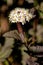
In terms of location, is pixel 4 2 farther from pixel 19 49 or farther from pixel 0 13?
pixel 19 49

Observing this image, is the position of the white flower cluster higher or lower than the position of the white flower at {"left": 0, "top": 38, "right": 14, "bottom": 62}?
higher

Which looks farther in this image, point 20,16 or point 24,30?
point 24,30

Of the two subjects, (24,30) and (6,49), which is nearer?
(6,49)

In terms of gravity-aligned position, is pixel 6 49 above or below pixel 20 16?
below

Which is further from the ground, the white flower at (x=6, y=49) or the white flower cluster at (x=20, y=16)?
the white flower cluster at (x=20, y=16)

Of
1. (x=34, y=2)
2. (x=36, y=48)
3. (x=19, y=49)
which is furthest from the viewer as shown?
(x=34, y=2)

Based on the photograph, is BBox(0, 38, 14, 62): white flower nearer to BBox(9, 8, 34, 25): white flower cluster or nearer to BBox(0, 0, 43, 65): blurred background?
BBox(0, 0, 43, 65): blurred background

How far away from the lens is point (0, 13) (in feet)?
5.40

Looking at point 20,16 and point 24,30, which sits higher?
point 20,16

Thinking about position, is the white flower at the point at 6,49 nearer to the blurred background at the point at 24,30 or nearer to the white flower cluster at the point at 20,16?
the blurred background at the point at 24,30

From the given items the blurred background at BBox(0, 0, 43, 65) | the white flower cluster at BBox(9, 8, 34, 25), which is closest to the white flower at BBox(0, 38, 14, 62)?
the blurred background at BBox(0, 0, 43, 65)

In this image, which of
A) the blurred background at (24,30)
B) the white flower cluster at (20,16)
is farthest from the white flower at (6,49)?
the white flower cluster at (20,16)

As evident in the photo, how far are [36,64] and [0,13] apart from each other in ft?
2.21

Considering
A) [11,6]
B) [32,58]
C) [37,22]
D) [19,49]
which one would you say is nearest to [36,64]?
[32,58]
